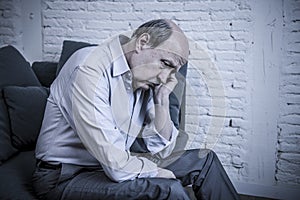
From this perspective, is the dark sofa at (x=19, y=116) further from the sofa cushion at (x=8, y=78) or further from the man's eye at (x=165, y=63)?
the man's eye at (x=165, y=63)

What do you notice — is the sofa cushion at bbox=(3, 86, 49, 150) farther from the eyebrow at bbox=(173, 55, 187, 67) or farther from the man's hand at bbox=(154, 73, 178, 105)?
the eyebrow at bbox=(173, 55, 187, 67)

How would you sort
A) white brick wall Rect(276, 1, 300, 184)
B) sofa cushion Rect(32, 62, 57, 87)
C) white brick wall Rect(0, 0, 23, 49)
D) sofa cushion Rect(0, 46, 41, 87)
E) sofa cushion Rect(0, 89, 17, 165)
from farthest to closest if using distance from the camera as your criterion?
white brick wall Rect(0, 0, 23, 49)
sofa cushion Rect(32, 62, 57, 87)
white brick wall Rect(276, 1, 300, 184)
sofa cushion Rect(0, 46, 41, 87)
sofa cushion Rect(0, 89, 17, 165)

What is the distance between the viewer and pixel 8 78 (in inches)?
74.3

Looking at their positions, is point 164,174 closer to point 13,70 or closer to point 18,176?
point 18,176

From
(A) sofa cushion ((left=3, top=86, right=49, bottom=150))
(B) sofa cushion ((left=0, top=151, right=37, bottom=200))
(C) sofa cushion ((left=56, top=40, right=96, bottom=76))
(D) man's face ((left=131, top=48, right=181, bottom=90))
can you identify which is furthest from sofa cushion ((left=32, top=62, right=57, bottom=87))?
(D) man's face ((left=131, top=48, right=181, bottom=90))

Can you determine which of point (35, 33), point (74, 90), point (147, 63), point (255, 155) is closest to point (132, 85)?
point (147, 63)

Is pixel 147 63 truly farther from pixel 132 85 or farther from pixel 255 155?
pixel 255 155

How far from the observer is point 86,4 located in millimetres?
2439

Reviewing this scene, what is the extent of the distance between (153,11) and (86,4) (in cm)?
48

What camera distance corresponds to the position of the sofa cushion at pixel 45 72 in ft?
7.32

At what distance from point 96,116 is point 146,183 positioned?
29cm

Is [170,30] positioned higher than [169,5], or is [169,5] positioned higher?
[169,5]

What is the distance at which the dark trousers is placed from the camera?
1.21 m

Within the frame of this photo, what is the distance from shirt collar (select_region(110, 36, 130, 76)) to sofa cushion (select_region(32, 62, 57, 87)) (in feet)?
3.10
